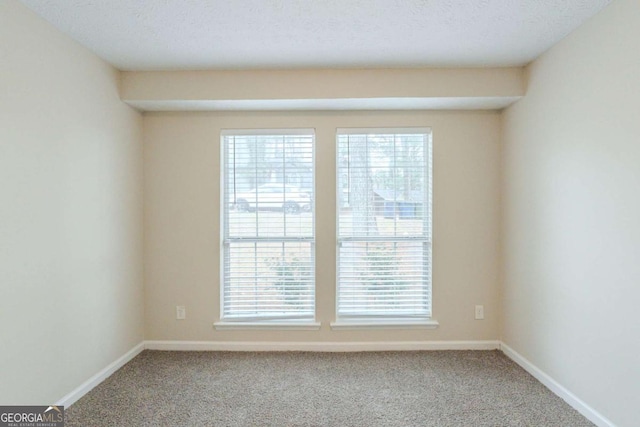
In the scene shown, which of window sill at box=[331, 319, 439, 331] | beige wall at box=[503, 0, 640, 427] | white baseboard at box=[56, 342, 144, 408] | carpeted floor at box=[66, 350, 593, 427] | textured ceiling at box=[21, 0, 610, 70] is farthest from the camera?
window sill at box=[331, 319, 439, 331]

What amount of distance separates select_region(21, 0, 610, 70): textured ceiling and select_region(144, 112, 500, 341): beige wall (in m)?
0.58

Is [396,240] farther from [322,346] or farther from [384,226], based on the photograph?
[322,346]

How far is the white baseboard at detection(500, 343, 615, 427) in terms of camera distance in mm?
2320

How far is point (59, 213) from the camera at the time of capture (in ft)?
8.18

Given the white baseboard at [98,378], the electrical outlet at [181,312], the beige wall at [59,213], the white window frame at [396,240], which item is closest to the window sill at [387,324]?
the white window frame at [396,240]

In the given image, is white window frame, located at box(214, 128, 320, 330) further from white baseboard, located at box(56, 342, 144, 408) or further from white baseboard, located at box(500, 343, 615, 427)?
white baseboard, located at box(500, 343, 615, 427)

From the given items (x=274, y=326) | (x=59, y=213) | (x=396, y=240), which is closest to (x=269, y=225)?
(x=274, y=326)

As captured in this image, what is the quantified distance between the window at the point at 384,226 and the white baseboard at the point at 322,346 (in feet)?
0.83

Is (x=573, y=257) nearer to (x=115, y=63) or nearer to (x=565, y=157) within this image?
(x=565, y=157)

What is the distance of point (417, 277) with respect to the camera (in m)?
3.58

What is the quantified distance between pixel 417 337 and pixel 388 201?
1345 mm

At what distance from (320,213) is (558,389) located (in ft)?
7.66

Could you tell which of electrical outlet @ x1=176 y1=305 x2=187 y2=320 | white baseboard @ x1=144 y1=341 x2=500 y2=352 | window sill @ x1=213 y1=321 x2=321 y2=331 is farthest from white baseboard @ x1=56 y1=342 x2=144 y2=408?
window sill @ x1=213 y1=321 x2=321 y2=331

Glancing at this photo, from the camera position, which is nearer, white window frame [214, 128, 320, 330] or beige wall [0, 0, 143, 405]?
beige wall [0, 0, 143, 405]
